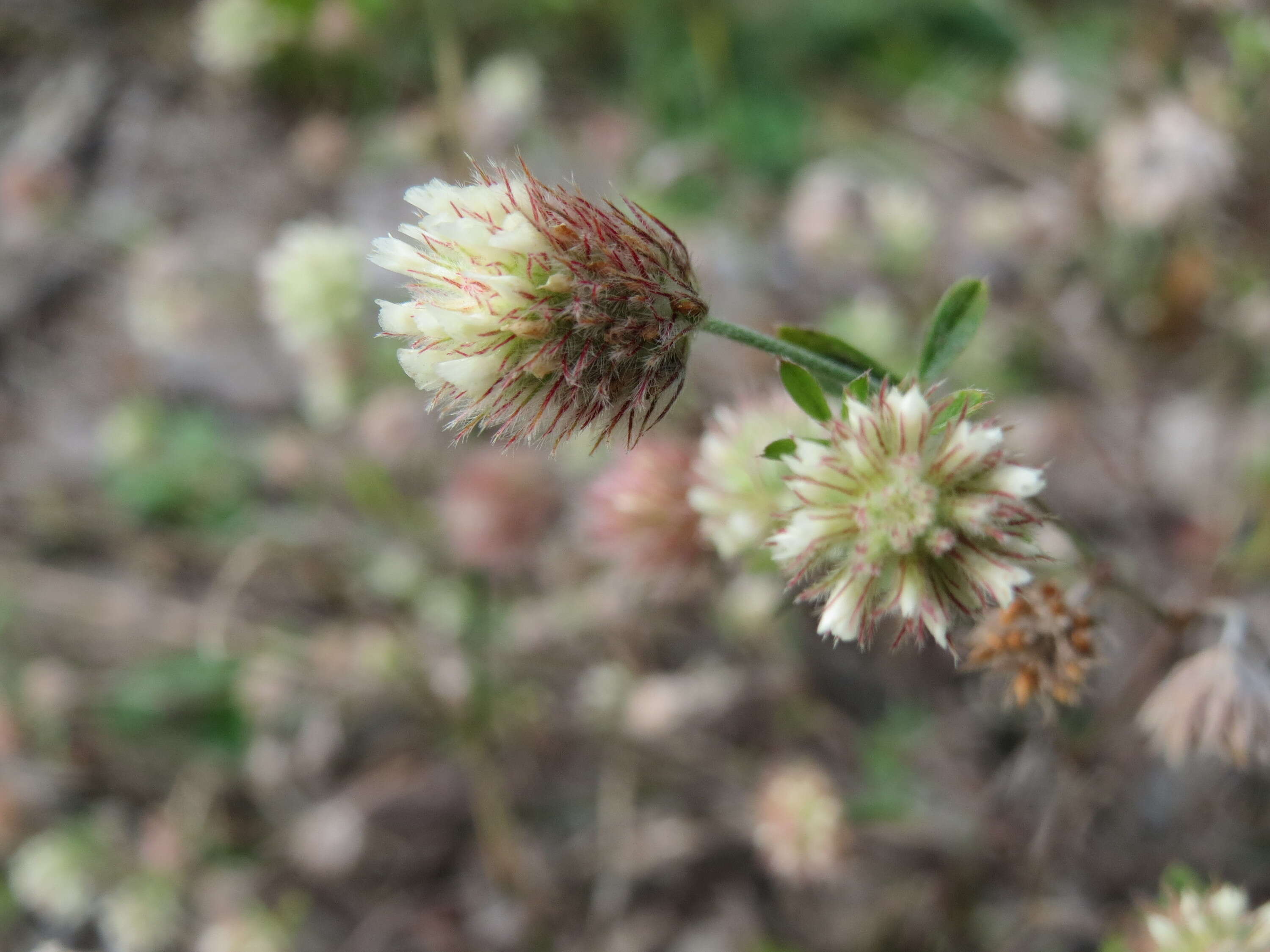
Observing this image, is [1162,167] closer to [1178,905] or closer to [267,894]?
[1178,905]

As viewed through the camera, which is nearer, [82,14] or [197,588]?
[197,588]

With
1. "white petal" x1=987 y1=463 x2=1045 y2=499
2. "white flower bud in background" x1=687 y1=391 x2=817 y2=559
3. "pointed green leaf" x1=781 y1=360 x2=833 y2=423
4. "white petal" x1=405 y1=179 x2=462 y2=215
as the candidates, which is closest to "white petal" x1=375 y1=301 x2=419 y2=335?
"white petal" x1=405 y1=179 x2=462 y2=215

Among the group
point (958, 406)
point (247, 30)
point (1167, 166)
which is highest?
point (247, 30)

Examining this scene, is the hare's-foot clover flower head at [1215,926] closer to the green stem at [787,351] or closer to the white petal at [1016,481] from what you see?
the white petal at [1016,481]

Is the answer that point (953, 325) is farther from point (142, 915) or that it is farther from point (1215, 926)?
point (142, 915)

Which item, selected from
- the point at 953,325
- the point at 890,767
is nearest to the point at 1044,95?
the point at 890,767

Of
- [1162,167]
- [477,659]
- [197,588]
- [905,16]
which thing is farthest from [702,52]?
[197,588]

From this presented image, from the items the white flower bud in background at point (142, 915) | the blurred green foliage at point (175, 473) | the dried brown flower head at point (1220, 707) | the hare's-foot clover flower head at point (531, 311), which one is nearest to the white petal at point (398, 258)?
the hare's-foot clover flower head at point (531, 311)
